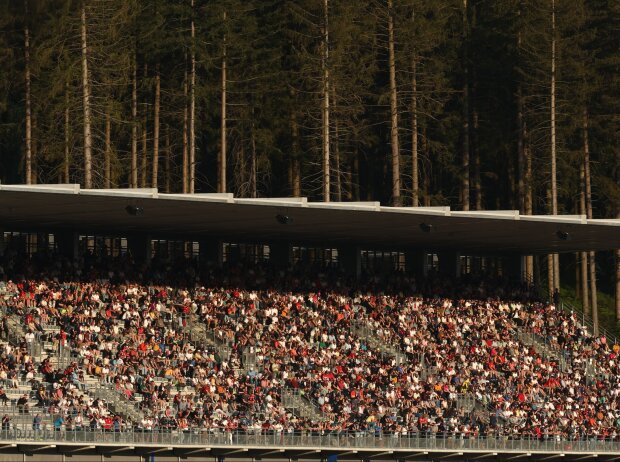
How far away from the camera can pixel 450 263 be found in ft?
241

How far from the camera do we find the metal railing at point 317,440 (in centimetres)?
5244

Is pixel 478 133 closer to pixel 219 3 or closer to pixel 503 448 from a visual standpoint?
pixel 219 3

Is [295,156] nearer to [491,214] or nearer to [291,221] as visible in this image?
[291,221]

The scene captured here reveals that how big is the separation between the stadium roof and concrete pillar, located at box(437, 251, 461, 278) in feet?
1.97

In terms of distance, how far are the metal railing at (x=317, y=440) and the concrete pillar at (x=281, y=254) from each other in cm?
1206

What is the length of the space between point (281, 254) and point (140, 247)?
6.07 meters

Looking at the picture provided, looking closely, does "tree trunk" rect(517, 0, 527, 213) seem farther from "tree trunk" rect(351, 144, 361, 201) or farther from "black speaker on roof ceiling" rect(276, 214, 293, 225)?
"black speaker on roof ceiling" rect(276, 214, 293, 225)

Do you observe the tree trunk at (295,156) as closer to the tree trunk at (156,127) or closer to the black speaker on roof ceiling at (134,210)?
the tree trunk at (156,127)

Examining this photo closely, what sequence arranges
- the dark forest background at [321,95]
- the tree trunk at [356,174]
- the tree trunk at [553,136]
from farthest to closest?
1. the tree trunk at [356,174]
2. the tree trunk at [553,136]
3. the dark forest background at [321,95]

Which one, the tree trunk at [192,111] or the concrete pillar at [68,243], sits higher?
the tree trunk at [192,111]

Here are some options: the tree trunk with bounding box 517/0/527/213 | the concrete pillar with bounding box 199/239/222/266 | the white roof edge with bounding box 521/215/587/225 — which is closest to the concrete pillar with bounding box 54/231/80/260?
the concrete pillar with bounding box 199/239/222/266

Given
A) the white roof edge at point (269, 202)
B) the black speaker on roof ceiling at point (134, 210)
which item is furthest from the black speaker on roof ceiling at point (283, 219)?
the black speaker on roof ceiling at point (134, 210)

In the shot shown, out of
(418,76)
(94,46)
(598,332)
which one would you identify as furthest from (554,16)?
(94,46)

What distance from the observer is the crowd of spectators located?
56.8 metres
